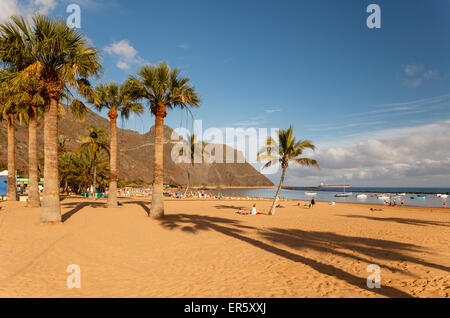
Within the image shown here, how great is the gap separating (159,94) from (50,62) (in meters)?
5.49

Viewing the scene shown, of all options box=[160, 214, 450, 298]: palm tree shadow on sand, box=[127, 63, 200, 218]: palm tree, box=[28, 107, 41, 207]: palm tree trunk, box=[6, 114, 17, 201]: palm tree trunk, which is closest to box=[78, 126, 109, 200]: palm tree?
box=[6, 114, 17, 201]: palm tree trunk

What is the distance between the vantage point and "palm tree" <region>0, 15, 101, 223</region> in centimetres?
1169

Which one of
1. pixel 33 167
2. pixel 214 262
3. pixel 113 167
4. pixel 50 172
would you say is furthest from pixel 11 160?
pixel 214 262

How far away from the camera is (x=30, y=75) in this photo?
37.7 feet

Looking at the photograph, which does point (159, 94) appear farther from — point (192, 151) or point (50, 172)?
point (192, 151)

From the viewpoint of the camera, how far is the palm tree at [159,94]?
1530 cm

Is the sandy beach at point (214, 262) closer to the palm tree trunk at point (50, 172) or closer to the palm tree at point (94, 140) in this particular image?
the palm tree trunk at point (50, 172)

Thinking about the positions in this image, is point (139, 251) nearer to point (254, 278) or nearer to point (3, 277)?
point (3, 277)

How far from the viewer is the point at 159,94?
15.7 metres

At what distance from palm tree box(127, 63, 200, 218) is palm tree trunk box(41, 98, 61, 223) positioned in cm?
456

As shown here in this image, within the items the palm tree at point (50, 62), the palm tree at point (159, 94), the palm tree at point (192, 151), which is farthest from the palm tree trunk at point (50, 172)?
the palm tree at point (192, 151)

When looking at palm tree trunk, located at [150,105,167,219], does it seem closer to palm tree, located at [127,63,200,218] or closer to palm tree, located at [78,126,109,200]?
palm tree, located at [127,63,200,218]
